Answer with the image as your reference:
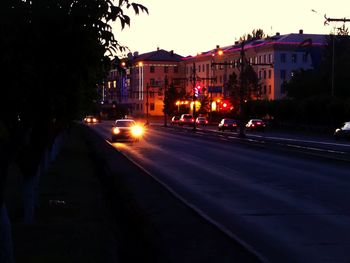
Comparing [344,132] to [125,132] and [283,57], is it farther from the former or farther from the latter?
[283,57]

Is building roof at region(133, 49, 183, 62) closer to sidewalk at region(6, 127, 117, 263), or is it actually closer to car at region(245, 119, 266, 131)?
car at region(245, 119, 266, 131)

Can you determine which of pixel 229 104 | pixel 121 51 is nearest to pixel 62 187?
pixel 121 51

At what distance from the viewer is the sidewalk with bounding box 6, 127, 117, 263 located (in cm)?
966

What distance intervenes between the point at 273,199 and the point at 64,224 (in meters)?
6.41

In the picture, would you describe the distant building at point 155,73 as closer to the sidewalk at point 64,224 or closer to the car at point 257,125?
the car at point 257,125

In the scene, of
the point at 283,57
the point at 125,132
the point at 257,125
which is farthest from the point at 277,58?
the point at 125,132

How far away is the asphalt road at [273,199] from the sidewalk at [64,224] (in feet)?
6.66

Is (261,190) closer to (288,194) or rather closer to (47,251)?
(288,194)

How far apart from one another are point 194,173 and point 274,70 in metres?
100.0

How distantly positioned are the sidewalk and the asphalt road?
2.03 meters

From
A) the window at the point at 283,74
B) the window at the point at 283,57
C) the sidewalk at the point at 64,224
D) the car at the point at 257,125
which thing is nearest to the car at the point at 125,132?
the sidewalk at the point at 64,224

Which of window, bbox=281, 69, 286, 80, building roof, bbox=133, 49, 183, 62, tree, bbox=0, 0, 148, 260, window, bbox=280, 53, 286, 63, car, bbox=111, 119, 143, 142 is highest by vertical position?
building roof, bbox=133, 49, 183, 62

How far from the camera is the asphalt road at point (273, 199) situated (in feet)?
36.5

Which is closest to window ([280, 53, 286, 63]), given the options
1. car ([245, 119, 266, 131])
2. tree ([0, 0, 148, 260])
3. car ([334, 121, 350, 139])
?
car ([245, 119, 266, 131])
